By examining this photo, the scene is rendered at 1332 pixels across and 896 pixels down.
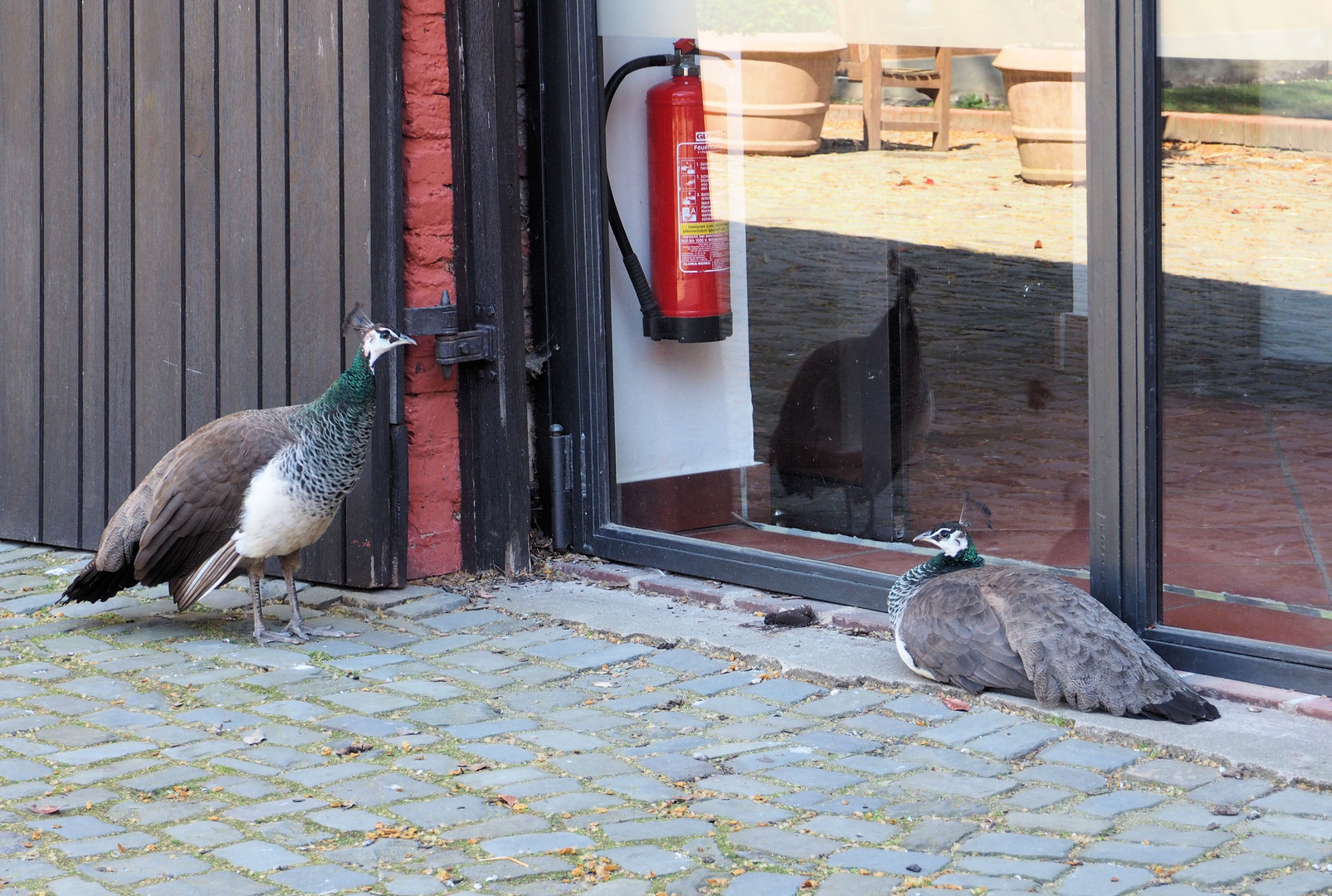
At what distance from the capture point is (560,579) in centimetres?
573

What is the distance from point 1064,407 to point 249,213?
9.25 ft

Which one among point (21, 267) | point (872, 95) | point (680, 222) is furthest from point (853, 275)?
point (21, 267)

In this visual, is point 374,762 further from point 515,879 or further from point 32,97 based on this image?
point 32,97

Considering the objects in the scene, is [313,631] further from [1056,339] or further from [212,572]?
[1056,339]

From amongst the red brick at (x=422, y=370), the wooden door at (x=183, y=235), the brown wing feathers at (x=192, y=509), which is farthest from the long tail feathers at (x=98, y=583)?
the red brick at (x=422, y=370)

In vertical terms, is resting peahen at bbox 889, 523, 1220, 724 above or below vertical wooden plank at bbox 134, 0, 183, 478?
below

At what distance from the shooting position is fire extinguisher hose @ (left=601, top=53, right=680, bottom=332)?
5.73 m

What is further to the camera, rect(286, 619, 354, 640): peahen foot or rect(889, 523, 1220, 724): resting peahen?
rect(286, 619, 354, 640): peahen foot

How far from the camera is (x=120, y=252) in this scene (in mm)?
6016

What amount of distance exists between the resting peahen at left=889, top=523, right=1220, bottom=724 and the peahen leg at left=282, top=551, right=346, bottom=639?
182 cm

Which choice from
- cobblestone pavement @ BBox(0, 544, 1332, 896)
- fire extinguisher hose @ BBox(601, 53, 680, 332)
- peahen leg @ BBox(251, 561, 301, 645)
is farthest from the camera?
fire extinguisher hose @ BBox(601, 53, 680, 332)

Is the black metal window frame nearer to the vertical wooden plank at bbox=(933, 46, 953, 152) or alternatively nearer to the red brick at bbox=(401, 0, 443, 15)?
the vertical wooden plank at bbox=(933, 46, 953, 152)

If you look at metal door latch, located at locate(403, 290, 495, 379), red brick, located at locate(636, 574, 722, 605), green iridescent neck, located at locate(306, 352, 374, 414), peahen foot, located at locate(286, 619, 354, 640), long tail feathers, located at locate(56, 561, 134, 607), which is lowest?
peahen foot, located at locate(286, 619, 354, 640)

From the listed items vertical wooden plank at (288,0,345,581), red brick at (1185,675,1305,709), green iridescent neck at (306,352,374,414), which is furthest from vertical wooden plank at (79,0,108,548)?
red brick at (1185,675,1305,709)
